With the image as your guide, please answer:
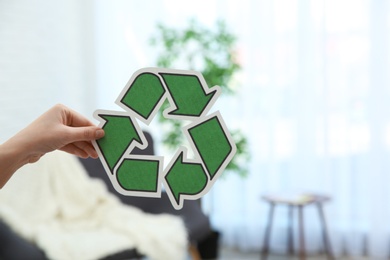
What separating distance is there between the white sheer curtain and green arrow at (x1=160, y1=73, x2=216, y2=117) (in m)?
2.57

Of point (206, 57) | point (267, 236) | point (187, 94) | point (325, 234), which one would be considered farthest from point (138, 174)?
point (325, 234)

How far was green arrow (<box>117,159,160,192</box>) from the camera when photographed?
109cm

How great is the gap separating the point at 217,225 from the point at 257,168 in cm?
47

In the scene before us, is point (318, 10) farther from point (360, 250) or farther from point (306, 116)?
point (360, 250)

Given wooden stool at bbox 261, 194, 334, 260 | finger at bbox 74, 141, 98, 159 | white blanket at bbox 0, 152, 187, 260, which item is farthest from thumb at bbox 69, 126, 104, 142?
wooden stool at bbox 261, 194, 334, 260

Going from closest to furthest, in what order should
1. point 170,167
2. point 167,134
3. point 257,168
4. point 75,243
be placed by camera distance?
point 170,167, point 75,243, point 167,134, point 257,168

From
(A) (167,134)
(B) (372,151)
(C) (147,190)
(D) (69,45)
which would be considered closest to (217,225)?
(A) (167,134)

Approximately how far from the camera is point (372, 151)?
3.45m

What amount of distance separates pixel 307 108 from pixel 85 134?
2.66 m

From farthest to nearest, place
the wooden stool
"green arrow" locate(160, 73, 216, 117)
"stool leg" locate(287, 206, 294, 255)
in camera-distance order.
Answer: "stool leg" locate(287, 206, 294, 255)
the wooden stool
"green arrow" locate(160, 73, 216, 117)

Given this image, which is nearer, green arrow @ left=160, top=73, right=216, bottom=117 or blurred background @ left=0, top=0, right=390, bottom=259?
green arrow @ left=160, top=73, right=216, bottom=117

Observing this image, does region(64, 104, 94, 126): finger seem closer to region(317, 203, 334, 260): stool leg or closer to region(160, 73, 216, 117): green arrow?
region(160, 73, 216, 117): green arrow

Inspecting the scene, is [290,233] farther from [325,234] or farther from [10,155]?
[10,155]

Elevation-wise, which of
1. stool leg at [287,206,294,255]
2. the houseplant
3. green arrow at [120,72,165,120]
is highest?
green arrow at [120,72,165,120]
